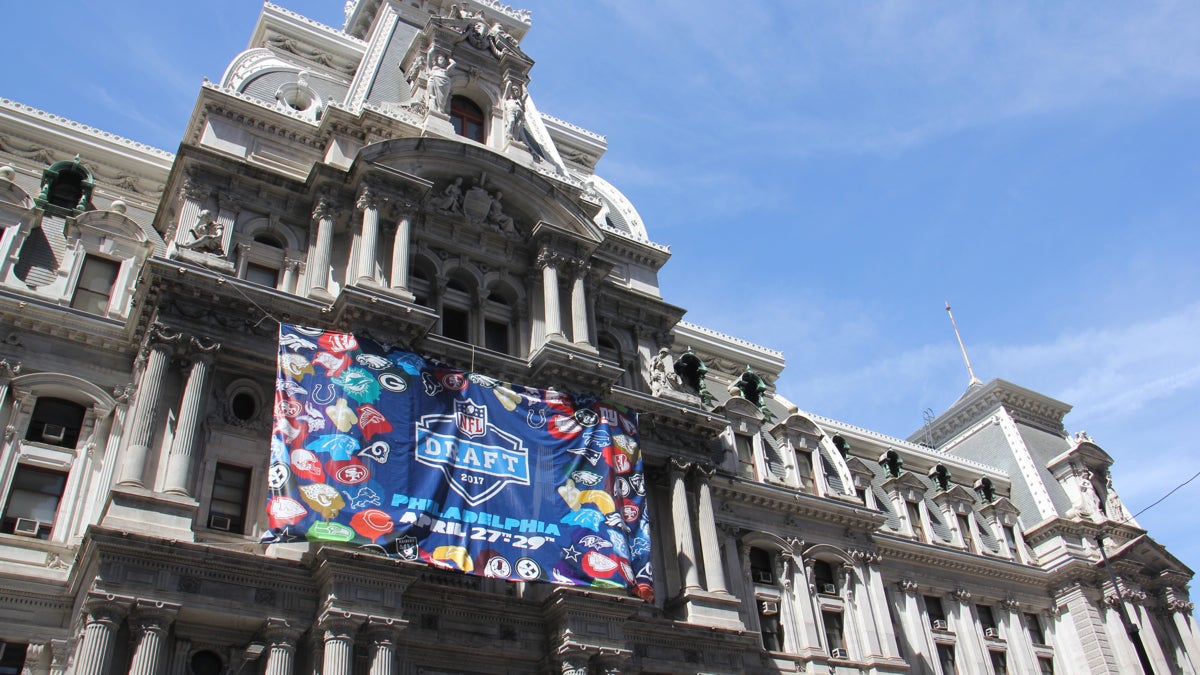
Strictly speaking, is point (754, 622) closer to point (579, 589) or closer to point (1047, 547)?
point (579, 589)

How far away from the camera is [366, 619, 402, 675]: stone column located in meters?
21.5

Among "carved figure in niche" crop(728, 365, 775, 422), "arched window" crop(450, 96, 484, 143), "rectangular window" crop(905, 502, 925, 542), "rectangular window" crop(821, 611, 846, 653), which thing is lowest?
"rectangular window" crop(821, 611, 846, 653)

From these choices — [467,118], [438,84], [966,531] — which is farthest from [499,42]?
[966,531]

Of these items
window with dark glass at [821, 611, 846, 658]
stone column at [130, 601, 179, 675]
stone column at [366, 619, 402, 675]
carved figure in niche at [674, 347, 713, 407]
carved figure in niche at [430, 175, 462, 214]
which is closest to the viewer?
stone column at [130, 601, 179, 675]

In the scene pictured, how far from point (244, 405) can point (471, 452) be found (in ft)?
18.9

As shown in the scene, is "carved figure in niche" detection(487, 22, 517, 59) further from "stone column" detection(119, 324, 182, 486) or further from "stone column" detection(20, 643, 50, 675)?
"stone column" detection(20, 643, 50, 675)

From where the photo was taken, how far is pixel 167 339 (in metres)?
24.0

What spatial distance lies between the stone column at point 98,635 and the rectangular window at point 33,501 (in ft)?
13.9

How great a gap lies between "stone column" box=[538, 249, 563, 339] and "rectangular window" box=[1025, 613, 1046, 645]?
26.6 metres

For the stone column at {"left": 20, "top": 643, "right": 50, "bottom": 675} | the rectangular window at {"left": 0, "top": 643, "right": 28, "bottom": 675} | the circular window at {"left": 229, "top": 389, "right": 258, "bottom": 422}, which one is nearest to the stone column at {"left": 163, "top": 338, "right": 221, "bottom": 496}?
the circular window at {"left": 229, "top": 389, "right": 258, "bottom": 422}

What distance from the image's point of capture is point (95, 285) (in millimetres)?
27406

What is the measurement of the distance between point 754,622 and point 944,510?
16.4 m

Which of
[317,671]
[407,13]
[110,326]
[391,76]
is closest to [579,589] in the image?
[317,671]

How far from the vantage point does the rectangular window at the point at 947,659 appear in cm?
3909
